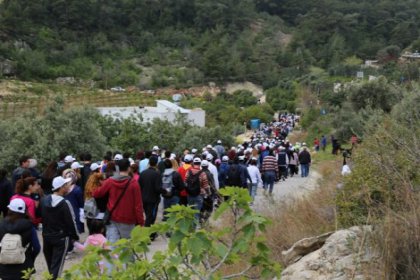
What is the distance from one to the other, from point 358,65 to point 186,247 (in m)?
83.8

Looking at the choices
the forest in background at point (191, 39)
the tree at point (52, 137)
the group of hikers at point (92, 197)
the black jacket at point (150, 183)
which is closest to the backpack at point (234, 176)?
the group of hikers at point (92, 197)

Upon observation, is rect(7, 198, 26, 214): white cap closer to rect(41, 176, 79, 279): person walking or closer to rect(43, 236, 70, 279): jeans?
rect(41, 176, 79, 279): person walking

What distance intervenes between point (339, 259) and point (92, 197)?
4012 mm

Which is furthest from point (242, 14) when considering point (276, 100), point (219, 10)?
point (276, 100)

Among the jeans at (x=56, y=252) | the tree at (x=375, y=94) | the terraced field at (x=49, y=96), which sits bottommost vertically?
the terraced field at (x=49, y=96)

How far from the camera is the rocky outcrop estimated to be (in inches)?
183

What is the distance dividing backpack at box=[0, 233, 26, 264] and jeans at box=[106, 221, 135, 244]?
1.38 metres

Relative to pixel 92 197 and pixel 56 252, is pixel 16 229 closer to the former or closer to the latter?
pixel 56 252

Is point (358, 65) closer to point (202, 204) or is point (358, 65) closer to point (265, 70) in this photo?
Result: point (265, 70)

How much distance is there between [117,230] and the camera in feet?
22.6

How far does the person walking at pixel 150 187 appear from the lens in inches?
351

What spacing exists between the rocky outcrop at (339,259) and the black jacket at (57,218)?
2.55m

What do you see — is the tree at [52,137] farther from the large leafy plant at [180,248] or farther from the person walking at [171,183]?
the large leafy plant at [180,248]

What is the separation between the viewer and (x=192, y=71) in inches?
3241
